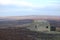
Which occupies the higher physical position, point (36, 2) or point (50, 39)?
point (36, 2)

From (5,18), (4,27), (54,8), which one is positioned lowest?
(4,27)

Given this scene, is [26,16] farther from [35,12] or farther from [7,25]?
[7,25]

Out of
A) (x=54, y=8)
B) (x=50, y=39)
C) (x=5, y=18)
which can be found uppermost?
(x=54, y=8)

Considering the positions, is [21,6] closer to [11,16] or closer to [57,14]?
[11,16]

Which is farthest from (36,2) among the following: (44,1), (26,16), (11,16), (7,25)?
(7,25)

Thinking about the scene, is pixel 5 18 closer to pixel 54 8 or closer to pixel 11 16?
pixel 11 16

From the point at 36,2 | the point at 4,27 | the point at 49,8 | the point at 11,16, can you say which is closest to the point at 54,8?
the point at 49,8

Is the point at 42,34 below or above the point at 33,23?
below

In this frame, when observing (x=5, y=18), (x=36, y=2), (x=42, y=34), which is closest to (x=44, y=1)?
(x=36, y=2)
